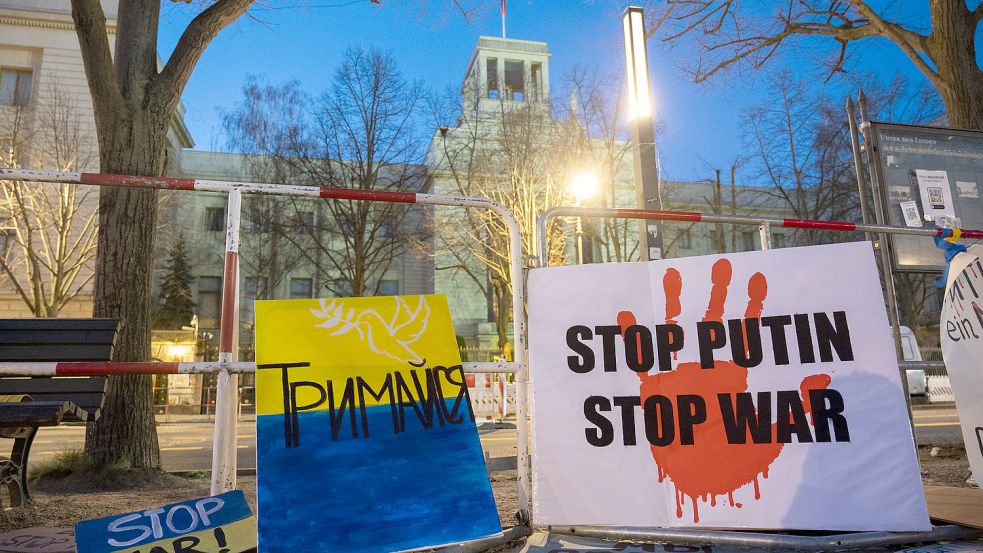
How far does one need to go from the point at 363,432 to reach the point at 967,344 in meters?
3.33

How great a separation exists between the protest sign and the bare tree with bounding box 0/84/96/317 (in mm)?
19985

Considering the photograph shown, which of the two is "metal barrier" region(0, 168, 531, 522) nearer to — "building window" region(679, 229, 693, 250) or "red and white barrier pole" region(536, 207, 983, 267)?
"red and white barrier pole" region(536, 207, 983, 267)

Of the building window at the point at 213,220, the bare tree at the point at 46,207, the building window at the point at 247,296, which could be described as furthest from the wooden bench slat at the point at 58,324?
the building window at the point at 213,220

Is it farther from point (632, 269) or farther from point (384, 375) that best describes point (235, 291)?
point (632, 269)

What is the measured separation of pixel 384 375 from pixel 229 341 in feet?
2.35

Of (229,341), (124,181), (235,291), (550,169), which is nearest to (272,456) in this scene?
(229,341)

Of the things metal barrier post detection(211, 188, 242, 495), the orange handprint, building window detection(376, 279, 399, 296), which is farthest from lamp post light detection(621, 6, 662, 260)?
building window detection(376, 279, 399, 296)

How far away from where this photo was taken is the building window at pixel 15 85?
83.3 ft

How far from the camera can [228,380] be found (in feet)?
9.20

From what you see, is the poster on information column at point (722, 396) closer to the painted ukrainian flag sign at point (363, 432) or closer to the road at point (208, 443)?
the painted ukrainian flag sign at point (363, 432)

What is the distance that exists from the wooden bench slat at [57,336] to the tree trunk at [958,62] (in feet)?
30.5

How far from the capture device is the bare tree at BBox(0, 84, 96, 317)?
1952 centimetres

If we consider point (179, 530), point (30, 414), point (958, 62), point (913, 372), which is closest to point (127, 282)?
point (30, 414)

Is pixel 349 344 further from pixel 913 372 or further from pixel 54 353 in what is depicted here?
pixel 913 372
